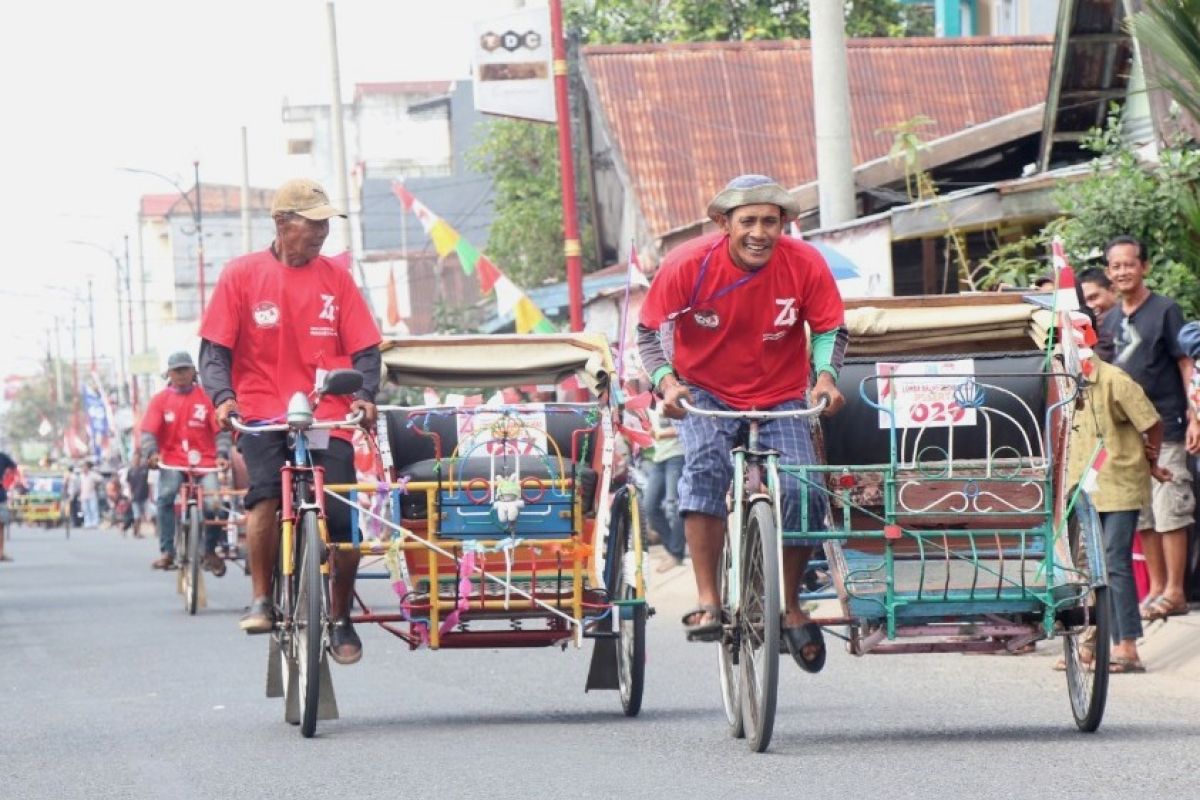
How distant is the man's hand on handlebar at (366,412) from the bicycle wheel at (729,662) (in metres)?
1.62

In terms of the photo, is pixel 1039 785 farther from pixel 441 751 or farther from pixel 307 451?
pixel 307 451

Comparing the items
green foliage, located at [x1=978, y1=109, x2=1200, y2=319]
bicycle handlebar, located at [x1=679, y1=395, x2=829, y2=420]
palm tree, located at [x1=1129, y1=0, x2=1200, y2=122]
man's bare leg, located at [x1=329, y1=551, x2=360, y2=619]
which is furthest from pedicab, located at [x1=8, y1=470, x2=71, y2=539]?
palm tree, located at [x1=1129, y1=0, x2=1200, y2=122]

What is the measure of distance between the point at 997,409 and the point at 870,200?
56.4 ft

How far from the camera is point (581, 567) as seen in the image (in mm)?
9828

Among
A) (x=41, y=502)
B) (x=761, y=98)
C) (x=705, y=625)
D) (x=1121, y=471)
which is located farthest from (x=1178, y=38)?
(x=41, y=502)

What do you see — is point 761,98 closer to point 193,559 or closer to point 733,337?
point 193,559

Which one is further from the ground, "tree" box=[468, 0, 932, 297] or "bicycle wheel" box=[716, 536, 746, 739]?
"tree" box=[468, 0, 932, 297]

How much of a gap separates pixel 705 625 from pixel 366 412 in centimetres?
179

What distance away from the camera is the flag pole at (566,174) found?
23656 mm

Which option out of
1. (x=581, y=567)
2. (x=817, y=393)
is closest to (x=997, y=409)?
(x=817, y=393)

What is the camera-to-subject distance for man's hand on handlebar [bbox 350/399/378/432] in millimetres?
9578

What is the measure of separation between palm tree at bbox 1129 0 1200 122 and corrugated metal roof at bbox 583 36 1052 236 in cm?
2403

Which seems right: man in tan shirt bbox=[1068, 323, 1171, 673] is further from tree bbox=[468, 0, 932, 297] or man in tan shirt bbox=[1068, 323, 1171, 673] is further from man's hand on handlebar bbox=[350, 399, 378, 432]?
tree bbox=[468, 0, 932, 297]

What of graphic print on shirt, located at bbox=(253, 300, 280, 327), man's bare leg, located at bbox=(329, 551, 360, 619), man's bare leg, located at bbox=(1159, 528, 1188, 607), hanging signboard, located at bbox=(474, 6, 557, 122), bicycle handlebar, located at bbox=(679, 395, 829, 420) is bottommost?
man's bare leg, located at bbox=(1159, 528, 1188, 607)
